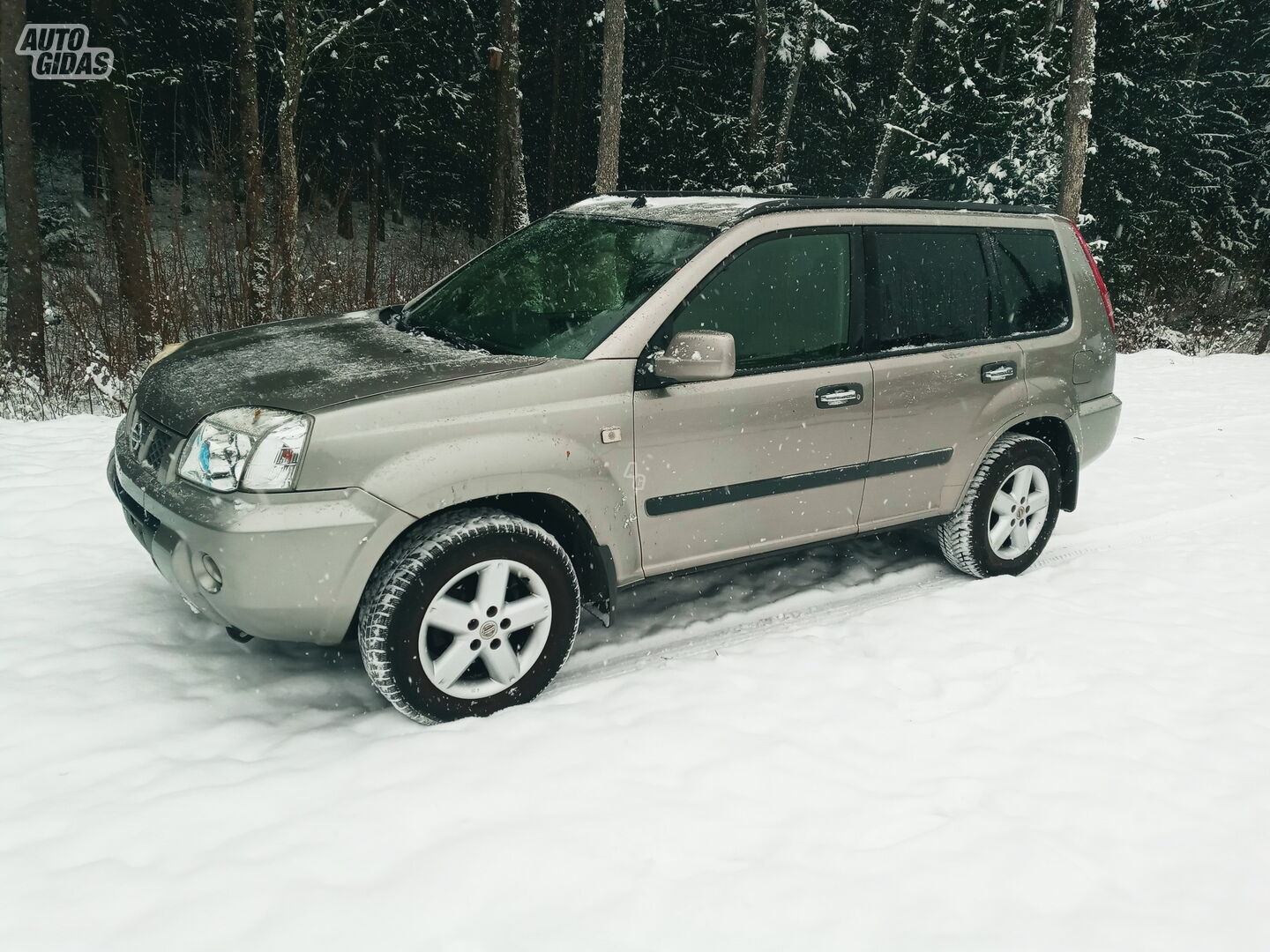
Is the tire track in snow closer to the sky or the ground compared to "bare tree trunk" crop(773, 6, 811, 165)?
closer to the ground

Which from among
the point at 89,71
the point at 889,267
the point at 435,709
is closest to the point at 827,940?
the point at 435,709

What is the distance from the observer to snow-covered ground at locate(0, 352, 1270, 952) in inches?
98.3

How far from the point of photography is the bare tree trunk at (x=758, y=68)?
23.6 m

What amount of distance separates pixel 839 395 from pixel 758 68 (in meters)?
22.3

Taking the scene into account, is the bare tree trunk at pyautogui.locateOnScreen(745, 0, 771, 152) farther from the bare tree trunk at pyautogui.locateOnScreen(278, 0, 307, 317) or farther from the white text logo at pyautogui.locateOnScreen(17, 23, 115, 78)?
the white text logo at pyautogui.locateOnScreen(17, 23, 115, 78)

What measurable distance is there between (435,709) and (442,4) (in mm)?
20138

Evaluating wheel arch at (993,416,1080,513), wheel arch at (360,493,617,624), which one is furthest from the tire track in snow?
wheel arch at (993,416,1080,513)

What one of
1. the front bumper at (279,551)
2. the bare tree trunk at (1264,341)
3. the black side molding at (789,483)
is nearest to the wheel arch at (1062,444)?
the black side molding at (789,483)

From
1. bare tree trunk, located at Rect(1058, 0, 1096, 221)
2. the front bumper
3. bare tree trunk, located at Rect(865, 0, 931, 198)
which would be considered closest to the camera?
the front bumper

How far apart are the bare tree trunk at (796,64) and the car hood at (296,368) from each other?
21.8m

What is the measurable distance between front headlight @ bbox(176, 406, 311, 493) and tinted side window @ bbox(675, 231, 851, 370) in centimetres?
146

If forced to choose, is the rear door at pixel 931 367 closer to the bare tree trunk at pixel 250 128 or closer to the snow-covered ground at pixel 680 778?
the snow-covered ground at pixel 680 778

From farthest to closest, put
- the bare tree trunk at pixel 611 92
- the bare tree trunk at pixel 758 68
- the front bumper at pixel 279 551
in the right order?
the bare tree trunk at pixel 758 68
the bare tree trunk at pixel 611 92
the front bumper at pixel 279 551

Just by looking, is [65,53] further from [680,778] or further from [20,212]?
[680,778]
